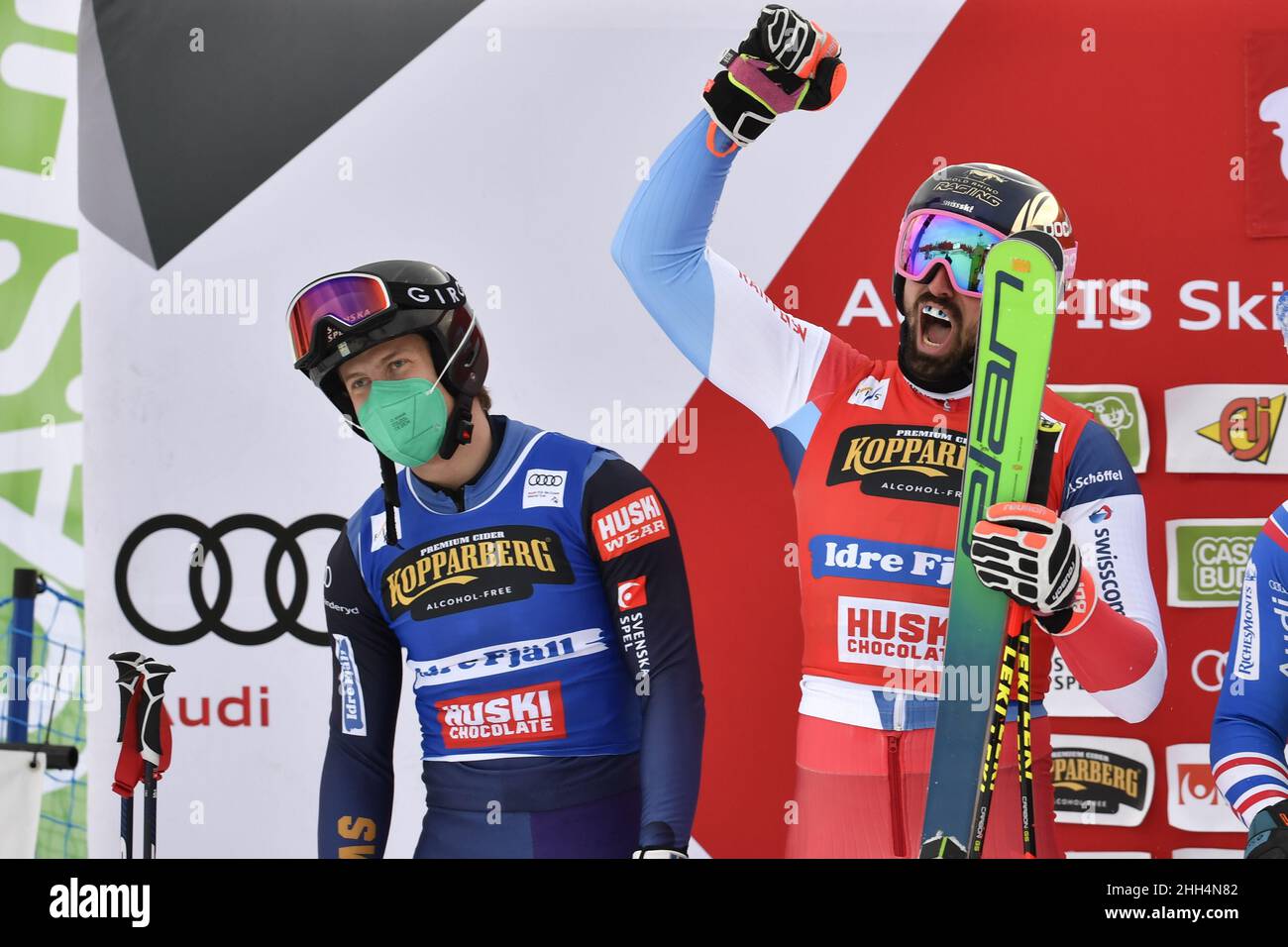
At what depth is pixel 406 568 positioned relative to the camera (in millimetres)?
2500

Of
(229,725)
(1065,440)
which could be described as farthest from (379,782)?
(1065,440)

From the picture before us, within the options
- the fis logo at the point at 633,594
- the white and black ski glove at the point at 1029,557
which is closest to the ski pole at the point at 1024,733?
the white and black ski glove at the point at 1029,557

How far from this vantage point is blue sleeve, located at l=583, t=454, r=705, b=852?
89.0 inches

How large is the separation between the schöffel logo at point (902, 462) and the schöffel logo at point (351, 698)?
3.26 feet

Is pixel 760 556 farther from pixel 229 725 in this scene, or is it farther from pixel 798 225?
pixel 229 725

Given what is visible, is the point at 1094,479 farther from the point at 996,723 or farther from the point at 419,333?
the point at 419,333

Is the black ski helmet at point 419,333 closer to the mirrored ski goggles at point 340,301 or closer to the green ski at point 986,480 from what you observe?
the mirrored ski goggles at point 340,301

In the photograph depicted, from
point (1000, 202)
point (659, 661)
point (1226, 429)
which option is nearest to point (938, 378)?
point (1000, 202)

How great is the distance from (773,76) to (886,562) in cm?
93

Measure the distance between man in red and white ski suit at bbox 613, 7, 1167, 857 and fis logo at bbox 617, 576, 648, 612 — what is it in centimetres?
35

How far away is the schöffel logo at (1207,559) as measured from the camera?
325 centimetres
